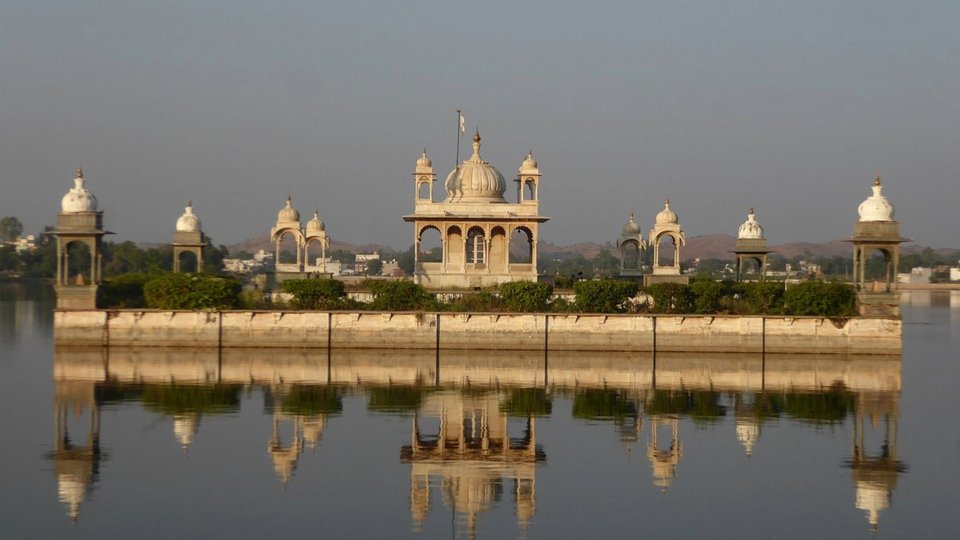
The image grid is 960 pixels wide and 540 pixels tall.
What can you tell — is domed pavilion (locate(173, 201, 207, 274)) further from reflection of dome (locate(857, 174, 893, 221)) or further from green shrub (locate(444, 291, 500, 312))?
reflection of dome (locate(857, 174, 893, 221))

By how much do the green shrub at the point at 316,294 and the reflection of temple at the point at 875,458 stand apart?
49.7ft

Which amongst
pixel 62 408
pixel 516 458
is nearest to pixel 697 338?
pixel 516 458

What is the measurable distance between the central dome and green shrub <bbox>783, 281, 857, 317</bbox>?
11962 millimetres

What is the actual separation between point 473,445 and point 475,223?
19.7 metres

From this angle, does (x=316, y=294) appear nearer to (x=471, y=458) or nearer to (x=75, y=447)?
(x=75, y=447)

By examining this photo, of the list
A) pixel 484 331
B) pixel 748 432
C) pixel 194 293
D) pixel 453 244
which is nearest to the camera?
pixel 748 432

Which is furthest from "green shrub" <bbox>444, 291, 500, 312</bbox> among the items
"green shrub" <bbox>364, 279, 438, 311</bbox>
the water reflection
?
the water reflection

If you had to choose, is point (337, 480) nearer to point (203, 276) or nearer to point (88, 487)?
point (88, 487)

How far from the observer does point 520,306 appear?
37781 mm

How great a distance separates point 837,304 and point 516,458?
16.2m

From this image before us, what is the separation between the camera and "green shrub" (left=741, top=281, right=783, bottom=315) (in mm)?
37875

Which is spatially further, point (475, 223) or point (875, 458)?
point (475, 223)

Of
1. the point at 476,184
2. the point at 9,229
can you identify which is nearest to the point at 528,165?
the point at 476,184

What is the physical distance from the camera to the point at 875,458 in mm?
23875
